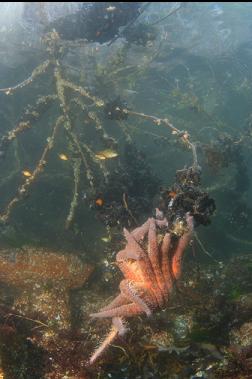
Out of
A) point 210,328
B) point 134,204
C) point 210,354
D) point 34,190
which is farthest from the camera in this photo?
point 34,190

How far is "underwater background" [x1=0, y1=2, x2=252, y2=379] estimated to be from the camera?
12.4 ft

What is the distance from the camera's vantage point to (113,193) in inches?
286

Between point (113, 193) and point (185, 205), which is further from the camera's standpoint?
point (113, 193)

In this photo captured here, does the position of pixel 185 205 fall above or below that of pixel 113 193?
above

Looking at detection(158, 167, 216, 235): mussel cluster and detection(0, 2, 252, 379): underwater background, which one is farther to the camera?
detection(158, 167, 216, 235): mussel cluster

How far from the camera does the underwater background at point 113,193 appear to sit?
378cm

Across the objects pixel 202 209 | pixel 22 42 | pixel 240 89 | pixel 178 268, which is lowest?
pixel 240 89

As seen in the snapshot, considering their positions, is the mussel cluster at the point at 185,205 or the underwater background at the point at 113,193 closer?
the underwater background at the point at 113,193

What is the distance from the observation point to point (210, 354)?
11.2 feet

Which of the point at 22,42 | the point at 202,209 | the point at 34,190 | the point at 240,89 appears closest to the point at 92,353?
the point at 202,209

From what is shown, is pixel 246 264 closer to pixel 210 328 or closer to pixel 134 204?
pixel 210 328

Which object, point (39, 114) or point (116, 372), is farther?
point (39, 114)

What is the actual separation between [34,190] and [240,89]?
1404 centimetres

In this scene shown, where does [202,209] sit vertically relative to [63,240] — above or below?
above
